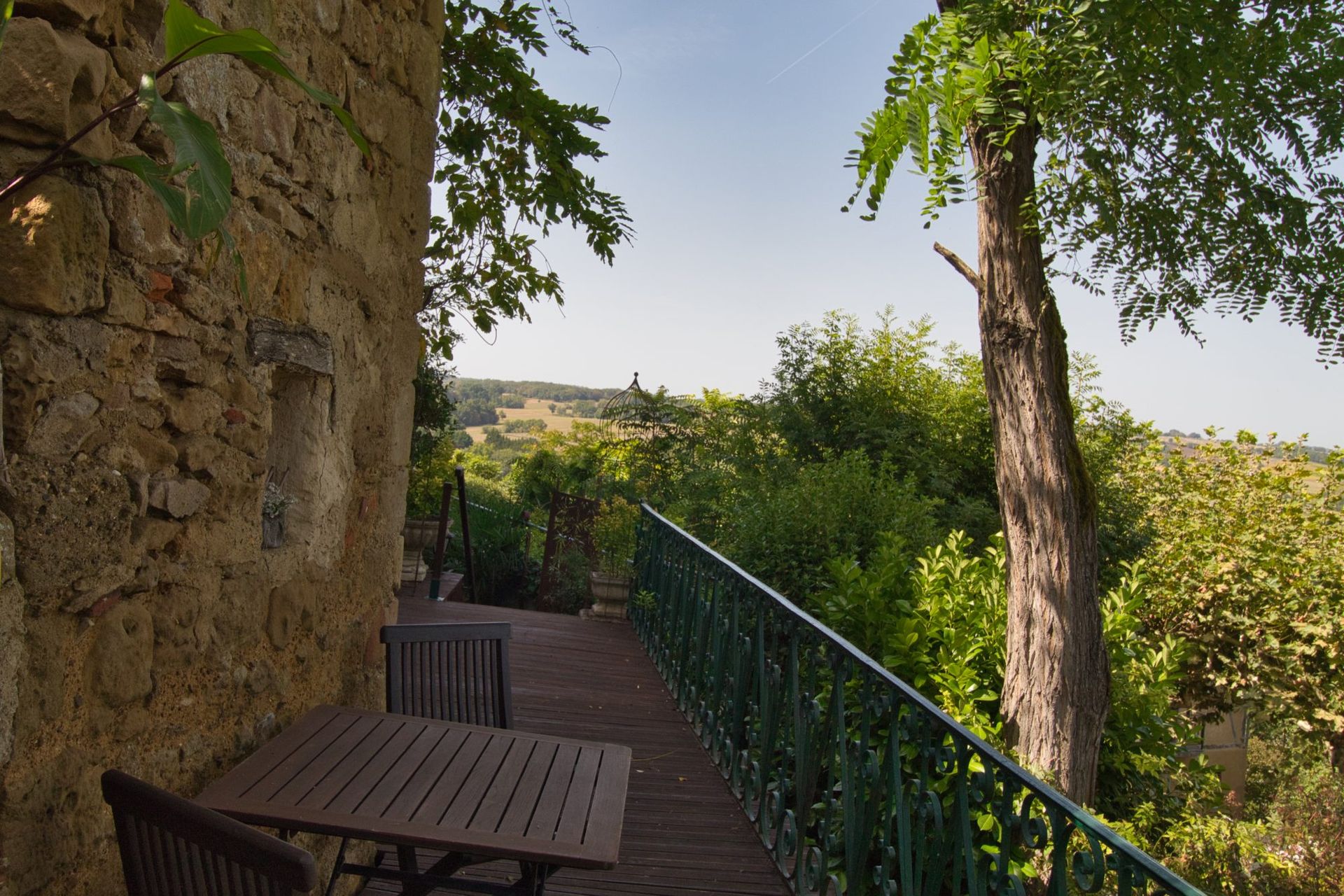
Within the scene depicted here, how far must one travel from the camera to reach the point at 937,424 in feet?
38.0

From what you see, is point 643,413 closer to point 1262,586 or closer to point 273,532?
point 1262,586

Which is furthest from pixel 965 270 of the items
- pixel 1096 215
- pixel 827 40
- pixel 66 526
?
pixel 66 526

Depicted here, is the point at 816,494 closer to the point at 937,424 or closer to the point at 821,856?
the point at 821,856

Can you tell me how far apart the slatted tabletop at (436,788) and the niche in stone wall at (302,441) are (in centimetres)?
46

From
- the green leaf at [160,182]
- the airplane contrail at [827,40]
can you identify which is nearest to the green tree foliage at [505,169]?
the airplane contrail at [827,40]

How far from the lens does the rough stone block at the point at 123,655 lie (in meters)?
1.43

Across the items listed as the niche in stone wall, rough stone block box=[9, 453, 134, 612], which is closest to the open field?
the niche in stone wall

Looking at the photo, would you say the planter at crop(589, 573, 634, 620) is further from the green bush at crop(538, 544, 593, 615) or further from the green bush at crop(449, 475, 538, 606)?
the green bush at crop(449, 475, 538, 606)

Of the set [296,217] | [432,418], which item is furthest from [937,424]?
[296,217]

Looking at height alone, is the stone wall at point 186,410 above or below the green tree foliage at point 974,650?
above

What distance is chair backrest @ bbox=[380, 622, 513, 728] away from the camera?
249 centimetres

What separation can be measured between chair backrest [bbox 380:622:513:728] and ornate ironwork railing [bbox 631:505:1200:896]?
975 mm

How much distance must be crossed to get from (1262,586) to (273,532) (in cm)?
→ 788

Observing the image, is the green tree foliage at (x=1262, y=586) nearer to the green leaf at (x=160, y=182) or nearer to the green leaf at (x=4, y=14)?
the green leaf at (x=160, y=182)
